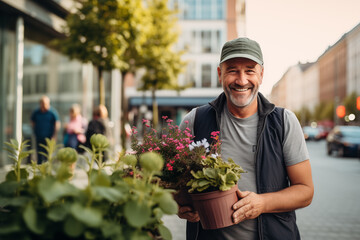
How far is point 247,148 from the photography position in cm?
213

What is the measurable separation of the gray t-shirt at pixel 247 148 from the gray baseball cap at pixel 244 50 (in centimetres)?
34

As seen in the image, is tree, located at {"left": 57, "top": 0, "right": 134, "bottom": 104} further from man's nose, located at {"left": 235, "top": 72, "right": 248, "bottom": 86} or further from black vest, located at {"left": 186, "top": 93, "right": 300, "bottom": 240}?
black vest, located at {"left": 186, "top": 93, "right": 300, "bottom": 240}

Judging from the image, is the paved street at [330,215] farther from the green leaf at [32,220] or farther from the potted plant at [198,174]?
the green leaf at [32,220]

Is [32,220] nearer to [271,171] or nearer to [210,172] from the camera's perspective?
[210,172]

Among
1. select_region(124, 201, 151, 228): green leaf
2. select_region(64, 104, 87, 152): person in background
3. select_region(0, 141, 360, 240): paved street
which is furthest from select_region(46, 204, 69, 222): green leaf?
select_region(64, 104, 87, 152): person in background

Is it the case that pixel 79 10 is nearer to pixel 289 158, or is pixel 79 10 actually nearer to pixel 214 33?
pixel 289 158

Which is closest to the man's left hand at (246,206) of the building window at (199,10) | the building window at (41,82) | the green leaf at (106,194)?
the green leaf at (106,194)

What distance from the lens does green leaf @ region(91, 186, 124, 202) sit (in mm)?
808

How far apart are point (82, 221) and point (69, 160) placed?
0.22m

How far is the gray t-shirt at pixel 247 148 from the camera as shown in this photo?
6.62 ft

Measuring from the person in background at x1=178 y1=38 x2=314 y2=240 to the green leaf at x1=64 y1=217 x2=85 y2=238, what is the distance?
108 centimetres

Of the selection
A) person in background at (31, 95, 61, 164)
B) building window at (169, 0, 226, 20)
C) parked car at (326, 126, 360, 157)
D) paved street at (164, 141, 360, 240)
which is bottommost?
paved street at (164, 141, 360, 240)

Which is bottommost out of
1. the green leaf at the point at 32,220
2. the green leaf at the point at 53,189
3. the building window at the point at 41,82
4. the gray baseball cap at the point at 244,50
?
the green leaf at the point at 32,220

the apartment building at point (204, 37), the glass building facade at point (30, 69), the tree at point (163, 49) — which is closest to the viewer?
the glass building facade at point (30, 69)
